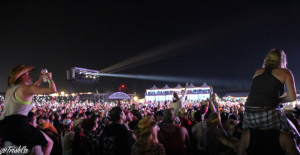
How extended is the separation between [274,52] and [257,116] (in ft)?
2.60

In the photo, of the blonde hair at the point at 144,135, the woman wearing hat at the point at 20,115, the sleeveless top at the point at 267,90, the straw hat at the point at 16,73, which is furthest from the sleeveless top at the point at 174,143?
the straw hat at the point at 16,73

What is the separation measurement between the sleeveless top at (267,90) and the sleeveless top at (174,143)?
5.04 ft

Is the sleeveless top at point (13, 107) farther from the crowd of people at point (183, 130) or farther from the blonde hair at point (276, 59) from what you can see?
the blonde hair at point (276, 59)

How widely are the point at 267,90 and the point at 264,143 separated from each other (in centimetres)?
59

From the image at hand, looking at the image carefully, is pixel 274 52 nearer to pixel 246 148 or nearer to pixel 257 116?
pixel 257 116

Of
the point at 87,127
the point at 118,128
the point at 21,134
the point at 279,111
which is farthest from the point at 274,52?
the point at 87,127

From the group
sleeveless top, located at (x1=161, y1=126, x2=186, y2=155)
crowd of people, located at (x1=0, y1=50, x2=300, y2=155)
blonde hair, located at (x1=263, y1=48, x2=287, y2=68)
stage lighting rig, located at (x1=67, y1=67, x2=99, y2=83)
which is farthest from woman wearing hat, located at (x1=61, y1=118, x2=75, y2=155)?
stage lighting rig, located at (x1=67, y1=67, x2=99, y2=83)

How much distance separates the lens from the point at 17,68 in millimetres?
2893

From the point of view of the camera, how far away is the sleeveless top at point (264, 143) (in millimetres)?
2090

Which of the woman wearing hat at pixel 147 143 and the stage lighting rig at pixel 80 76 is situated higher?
the stage lighting rig at pixel 80 76

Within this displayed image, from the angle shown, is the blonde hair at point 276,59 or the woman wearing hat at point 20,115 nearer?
the blonde hair at point 276,59

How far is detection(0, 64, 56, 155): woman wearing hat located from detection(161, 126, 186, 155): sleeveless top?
187 cm

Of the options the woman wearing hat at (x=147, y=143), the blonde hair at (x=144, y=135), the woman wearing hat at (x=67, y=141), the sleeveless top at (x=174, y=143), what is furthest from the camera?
the woman wearing hat at (x=67, y=141)

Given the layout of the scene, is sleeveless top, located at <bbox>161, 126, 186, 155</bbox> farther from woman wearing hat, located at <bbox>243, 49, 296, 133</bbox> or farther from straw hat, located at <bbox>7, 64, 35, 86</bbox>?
straw hat, located at <bbox>7, 64, 35, 86</bbox>
